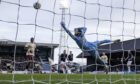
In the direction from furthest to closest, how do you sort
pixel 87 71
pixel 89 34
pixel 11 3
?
pixel 87 71 → pixel 89 34 → pixel 11 3

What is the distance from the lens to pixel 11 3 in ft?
29.0

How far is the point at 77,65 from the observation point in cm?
1524

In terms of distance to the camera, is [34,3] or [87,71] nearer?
[34,3]

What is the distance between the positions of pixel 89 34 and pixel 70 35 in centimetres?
69

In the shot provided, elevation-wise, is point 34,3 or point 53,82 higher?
point 34,3

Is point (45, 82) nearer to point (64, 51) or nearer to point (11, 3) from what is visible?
point (64, 51)

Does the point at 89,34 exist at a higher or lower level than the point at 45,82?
higher

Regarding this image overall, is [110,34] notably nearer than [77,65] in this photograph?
Yes

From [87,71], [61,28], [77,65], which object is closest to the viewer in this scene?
[61,28]

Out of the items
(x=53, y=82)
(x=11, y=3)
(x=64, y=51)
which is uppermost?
(x=11, y=3)

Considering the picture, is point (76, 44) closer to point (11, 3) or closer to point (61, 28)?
point (61, 28)

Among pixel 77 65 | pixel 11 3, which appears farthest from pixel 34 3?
pixel 77 65

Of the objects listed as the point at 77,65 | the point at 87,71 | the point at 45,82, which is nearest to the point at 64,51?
the point at 45,82

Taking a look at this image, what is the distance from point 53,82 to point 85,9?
197 centimetres
